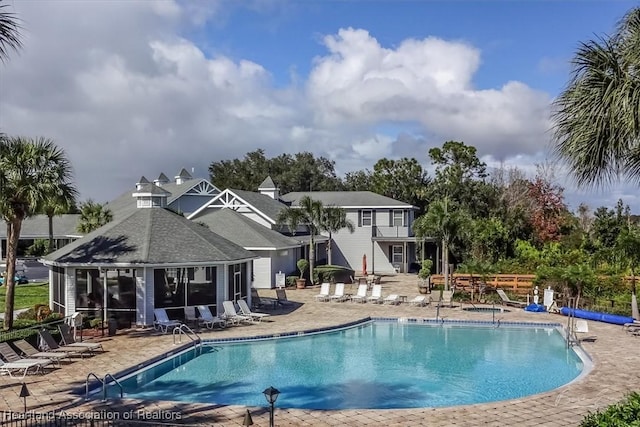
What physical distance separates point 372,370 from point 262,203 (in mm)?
26195

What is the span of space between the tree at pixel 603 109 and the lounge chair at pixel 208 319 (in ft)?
54.2

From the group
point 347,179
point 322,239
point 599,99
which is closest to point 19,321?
point 599,99

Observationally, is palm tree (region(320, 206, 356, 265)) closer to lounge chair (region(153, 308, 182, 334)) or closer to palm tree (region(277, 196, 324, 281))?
palm tree (region(277, 196, 324, 281))

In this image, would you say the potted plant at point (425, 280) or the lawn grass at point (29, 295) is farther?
the potted plant at point (425, 280)

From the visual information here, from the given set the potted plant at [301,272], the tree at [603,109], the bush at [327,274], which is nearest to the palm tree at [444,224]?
the bush at [327,274]

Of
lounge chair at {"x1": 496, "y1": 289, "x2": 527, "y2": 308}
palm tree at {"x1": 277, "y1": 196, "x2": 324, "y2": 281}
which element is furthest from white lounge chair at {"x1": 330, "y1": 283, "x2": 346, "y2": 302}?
lounge chair at {"x1": 496, "y1": 289, "x2": 527, "y2": 308}

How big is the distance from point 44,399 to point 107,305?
9.56m

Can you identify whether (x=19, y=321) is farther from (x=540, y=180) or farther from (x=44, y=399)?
(x=540, y=180)

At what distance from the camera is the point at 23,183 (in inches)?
770

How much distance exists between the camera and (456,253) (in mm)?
42156

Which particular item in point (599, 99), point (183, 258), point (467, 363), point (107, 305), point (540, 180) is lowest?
point (467, 363)

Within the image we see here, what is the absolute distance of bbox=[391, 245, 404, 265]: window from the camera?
46281 millimetres

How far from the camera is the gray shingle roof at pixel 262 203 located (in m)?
40.6

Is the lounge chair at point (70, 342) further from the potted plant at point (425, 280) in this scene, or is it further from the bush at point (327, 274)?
the bush at point (327, 274)
